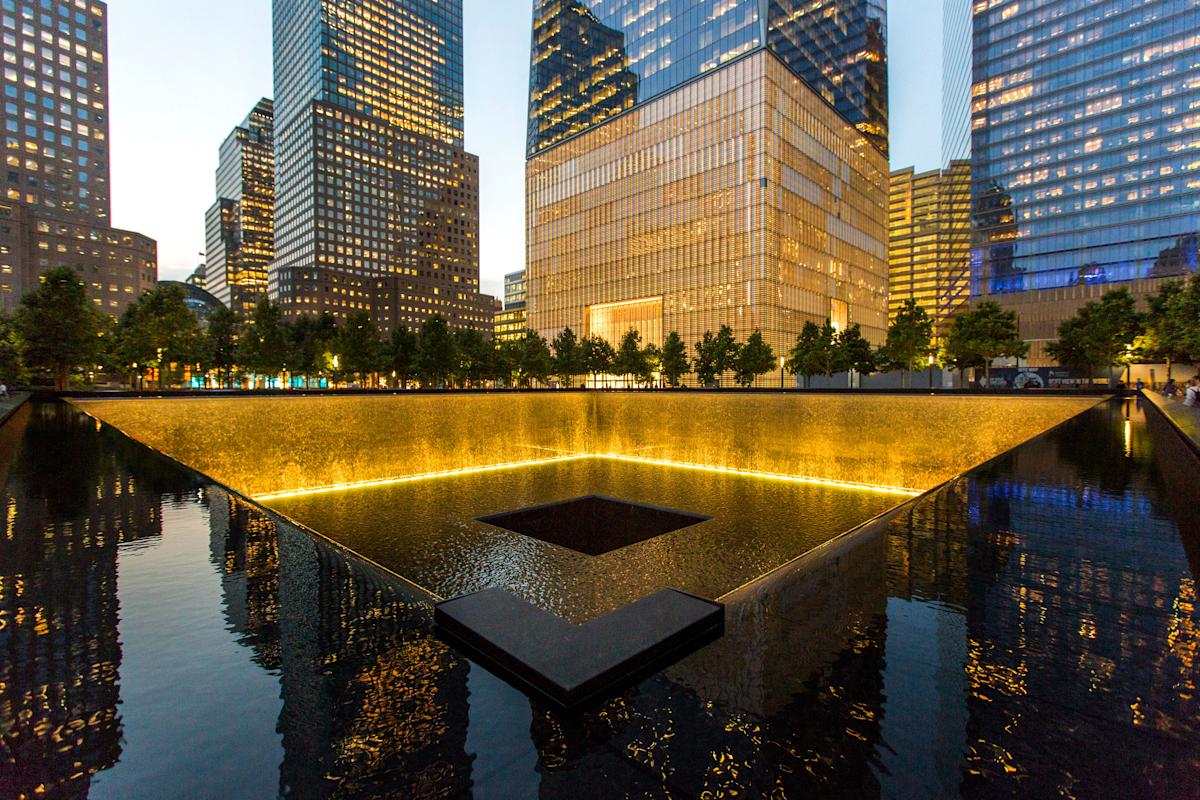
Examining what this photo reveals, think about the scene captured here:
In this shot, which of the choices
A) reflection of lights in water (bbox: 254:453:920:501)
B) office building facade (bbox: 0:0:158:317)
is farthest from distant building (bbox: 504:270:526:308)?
reflection of lights in water (bbox: 254:453:920:501)

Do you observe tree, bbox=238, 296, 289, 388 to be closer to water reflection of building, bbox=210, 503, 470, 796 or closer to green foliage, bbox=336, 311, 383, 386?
green foliage, bbox=336, 311, 383, 386

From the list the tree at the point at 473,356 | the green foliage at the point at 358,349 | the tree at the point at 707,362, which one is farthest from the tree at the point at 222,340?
the tree at the point at 707,362

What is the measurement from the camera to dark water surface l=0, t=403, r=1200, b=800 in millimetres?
2518

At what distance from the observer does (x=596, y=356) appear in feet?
217

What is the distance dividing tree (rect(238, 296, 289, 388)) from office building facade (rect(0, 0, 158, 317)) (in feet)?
187

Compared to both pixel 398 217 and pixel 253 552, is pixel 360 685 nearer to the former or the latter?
pixel 253 552

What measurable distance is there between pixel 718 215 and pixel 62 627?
7309cm

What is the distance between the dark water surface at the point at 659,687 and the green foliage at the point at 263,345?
60243mm

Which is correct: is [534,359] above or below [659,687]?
above

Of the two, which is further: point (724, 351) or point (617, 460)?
point (724, 351)

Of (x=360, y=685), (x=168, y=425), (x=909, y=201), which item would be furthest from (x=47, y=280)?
(x=909, y=201)

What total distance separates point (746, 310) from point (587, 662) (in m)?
67.3

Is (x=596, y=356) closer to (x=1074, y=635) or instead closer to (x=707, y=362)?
(x=707, y=362)

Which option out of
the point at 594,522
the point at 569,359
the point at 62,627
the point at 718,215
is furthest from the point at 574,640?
the point at 718,215
